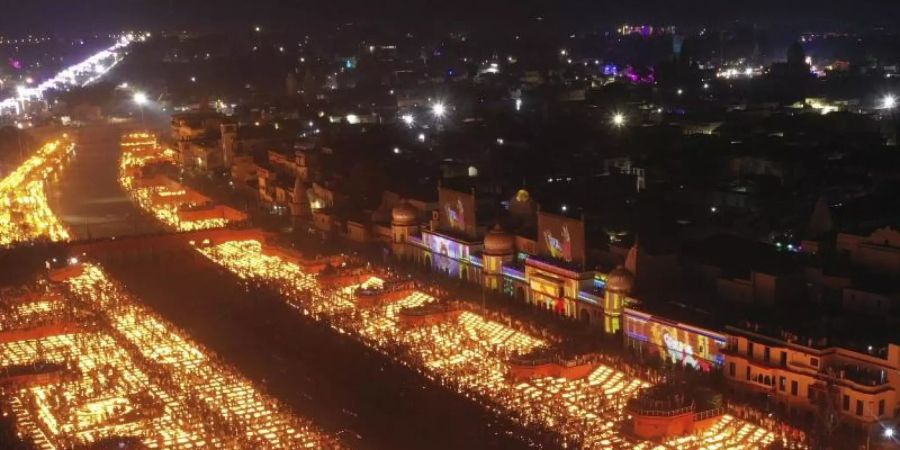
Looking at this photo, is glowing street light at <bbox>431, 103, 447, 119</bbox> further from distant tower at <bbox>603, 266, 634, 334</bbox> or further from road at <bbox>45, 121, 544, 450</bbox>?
distant tower at <bbox>603, 266, 634, 334</bbox>

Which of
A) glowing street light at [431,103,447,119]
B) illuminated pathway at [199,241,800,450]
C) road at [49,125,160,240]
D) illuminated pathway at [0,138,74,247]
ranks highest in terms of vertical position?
glowing street light at [431,103,447,119]

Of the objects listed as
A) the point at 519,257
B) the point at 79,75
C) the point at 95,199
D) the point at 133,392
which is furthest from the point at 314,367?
the point at 79,75

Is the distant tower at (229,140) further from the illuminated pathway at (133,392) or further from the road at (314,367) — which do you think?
the illuminated pathway at (133,392)

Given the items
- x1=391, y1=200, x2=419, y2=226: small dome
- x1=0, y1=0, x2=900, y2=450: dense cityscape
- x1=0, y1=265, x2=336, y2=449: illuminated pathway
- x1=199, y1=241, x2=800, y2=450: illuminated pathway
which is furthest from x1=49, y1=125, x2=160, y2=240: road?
x1=0, y1=265, x2=336, y2=449: illuminated pathway

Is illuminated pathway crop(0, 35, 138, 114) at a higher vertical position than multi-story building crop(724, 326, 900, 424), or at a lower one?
higher

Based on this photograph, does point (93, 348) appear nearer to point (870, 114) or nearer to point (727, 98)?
point (870, 114)
